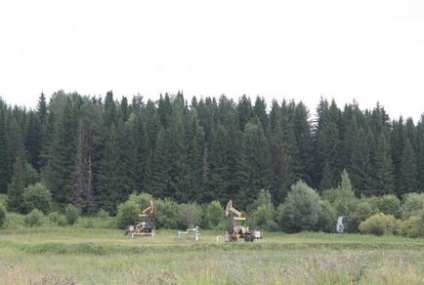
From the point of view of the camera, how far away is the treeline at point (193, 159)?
269 ft

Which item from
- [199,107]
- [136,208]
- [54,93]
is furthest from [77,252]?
[54,93]

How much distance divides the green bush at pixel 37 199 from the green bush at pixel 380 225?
39.2 meters

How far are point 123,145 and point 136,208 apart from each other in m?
27.6

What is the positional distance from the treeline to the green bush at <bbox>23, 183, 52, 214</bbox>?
13.9 feet

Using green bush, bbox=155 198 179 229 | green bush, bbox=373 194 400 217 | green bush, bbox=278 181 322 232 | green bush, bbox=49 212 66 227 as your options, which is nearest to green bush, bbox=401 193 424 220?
green bush, bbox=373 194 400 217

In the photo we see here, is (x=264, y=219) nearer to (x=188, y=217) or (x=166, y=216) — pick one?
(x=188, y=217)

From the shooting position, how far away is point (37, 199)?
237 feet

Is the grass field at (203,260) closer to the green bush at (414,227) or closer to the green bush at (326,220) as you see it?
the green bush at (414,227)

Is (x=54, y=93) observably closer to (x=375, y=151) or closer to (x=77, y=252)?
(x=375, y=151)

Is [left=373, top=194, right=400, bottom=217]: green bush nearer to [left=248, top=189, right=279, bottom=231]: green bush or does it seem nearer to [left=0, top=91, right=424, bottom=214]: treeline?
[left=248, top=189, right=279, bottom=231]: green bush

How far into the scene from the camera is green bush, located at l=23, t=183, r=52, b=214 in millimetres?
71750

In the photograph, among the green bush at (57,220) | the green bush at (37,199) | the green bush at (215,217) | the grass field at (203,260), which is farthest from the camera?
the green bush at (37,199)

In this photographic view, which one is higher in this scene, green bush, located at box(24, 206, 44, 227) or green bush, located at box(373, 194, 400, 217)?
green bush, located at box(373, 194, 400, 217)

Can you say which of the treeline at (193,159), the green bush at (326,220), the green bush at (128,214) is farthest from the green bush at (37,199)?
the green bush at (326,220)
